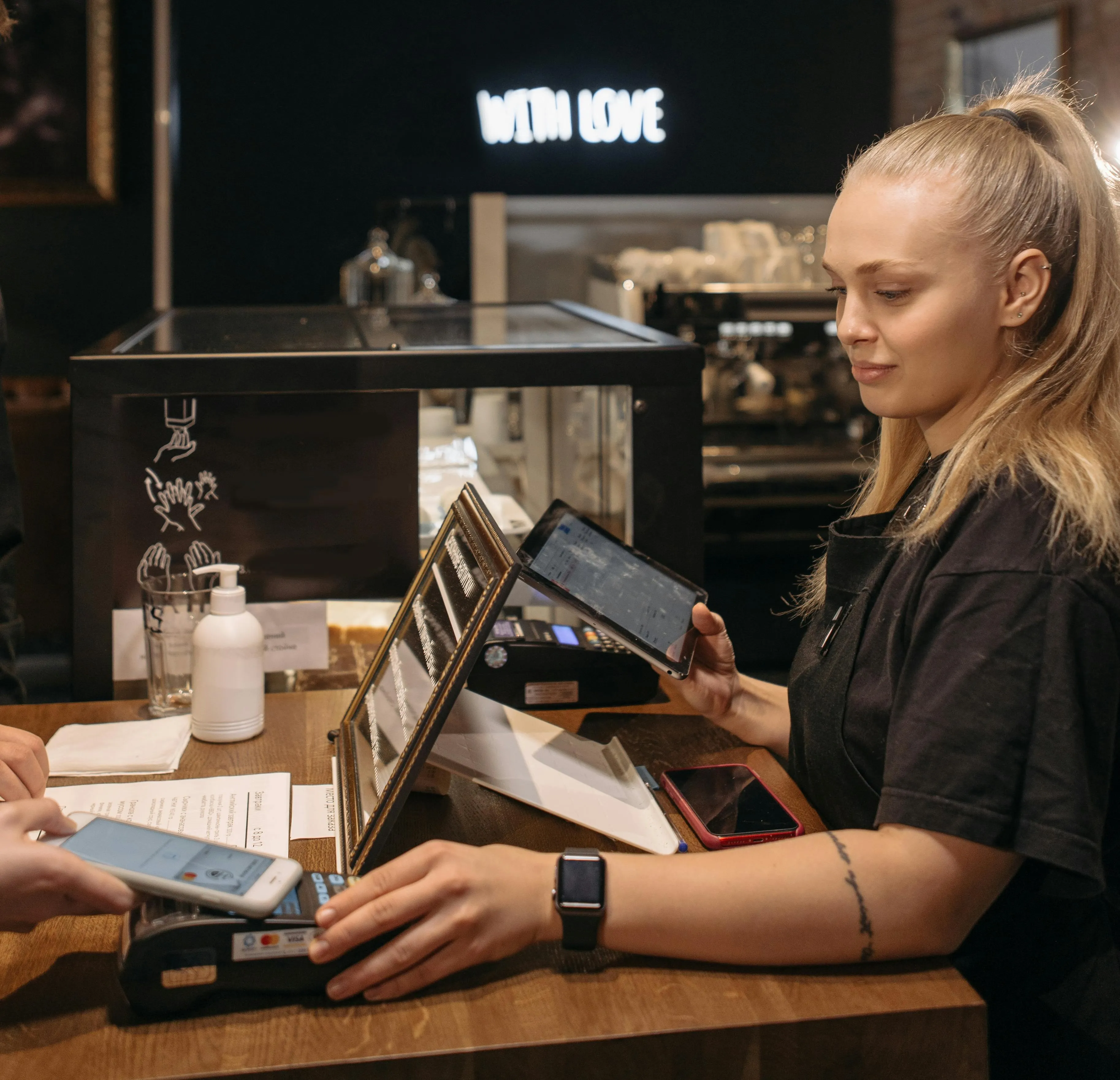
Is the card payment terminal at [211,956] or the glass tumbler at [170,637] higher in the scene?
the glass tumbler at [170,637]

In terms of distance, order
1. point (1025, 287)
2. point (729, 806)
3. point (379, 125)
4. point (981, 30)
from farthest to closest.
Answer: point (379, 125), point (981, 30), point (729, 806), point (1025, 287)

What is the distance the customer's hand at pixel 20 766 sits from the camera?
1100mm

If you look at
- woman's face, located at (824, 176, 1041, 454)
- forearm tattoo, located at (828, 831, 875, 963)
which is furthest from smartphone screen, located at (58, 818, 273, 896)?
woman's face, located at (824, 176, 1041, 454)

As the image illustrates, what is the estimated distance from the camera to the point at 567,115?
190 inches

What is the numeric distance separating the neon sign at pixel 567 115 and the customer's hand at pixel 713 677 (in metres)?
3.84

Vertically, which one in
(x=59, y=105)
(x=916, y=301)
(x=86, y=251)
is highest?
(x=59, y=105)

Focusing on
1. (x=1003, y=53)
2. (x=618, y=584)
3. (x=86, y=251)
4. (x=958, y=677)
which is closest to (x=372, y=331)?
(x=618, y=584)

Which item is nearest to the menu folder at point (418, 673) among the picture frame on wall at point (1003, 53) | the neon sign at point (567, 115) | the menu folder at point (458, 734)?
the menu folder at point (458, 734)

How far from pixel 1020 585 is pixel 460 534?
55 cm

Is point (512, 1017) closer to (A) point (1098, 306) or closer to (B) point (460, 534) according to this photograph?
(B) point (460, 534)

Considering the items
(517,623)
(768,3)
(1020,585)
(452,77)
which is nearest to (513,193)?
(452,77)

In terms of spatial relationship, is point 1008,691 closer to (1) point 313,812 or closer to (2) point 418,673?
(2) point 418,673

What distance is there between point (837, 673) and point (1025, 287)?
1.29 ft

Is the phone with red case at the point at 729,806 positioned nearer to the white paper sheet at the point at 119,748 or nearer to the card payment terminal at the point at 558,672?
the card payment terminal at the point at 558,672
